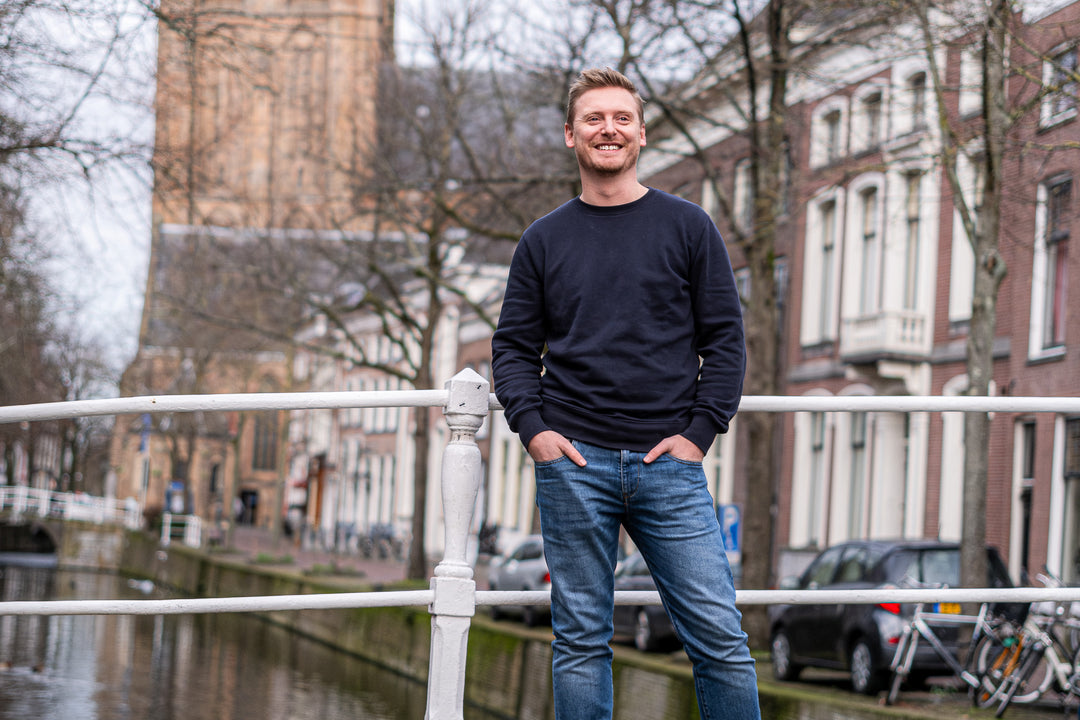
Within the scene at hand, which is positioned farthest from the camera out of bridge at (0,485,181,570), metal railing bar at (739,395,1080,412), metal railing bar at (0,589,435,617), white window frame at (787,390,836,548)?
bridge at (0,485,181,570)

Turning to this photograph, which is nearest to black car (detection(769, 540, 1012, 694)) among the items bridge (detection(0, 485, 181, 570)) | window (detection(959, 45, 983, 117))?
window (detection(959, 45, 983, 117))

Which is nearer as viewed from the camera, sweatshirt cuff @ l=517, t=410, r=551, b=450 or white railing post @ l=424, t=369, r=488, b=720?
sweatshirt cuff @ l=517, t=410, r=551, b=450

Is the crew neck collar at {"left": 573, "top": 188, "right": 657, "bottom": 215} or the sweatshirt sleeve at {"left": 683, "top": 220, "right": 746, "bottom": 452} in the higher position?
the crew neck collar at {"left": 573, "top": 188, "right": 657, "bottom": 215}

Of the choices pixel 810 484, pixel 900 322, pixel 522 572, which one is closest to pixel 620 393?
pixel 522 572

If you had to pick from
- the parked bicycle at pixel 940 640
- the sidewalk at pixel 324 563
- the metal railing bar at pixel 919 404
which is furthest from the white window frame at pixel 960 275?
the metal railing bar at pixel 919 404

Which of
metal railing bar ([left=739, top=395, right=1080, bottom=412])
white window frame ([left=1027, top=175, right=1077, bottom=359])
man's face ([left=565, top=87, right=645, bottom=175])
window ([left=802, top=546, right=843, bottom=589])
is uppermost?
white window frame ([left=1027, top=175, right=1077, bottom=359])

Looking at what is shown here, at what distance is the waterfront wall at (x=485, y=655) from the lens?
37.7 feet

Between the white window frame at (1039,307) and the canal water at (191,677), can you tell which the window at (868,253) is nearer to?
the white window frame at (1039,307)

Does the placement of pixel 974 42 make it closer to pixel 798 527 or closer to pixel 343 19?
pixel 798 527

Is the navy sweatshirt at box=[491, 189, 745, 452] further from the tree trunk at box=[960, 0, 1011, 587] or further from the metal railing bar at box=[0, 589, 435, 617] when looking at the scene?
the tree trunk at box=[960, 0, 1011, 587]

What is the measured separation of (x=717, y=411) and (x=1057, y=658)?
752cm

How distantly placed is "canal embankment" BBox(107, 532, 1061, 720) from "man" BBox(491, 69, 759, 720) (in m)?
5.31

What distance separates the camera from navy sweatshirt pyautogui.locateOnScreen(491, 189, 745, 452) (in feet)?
10.9

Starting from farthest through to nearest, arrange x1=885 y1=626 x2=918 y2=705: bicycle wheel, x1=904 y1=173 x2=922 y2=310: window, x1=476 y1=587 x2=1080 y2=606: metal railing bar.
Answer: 1. x1=904 y1=173 x2=922 y2=310: window
2. x1=885 y1=626 x2=918 y2=705: bicycle wheel
3. x1=476 y1=587 x2=1080 y2=606: metal railing bar
